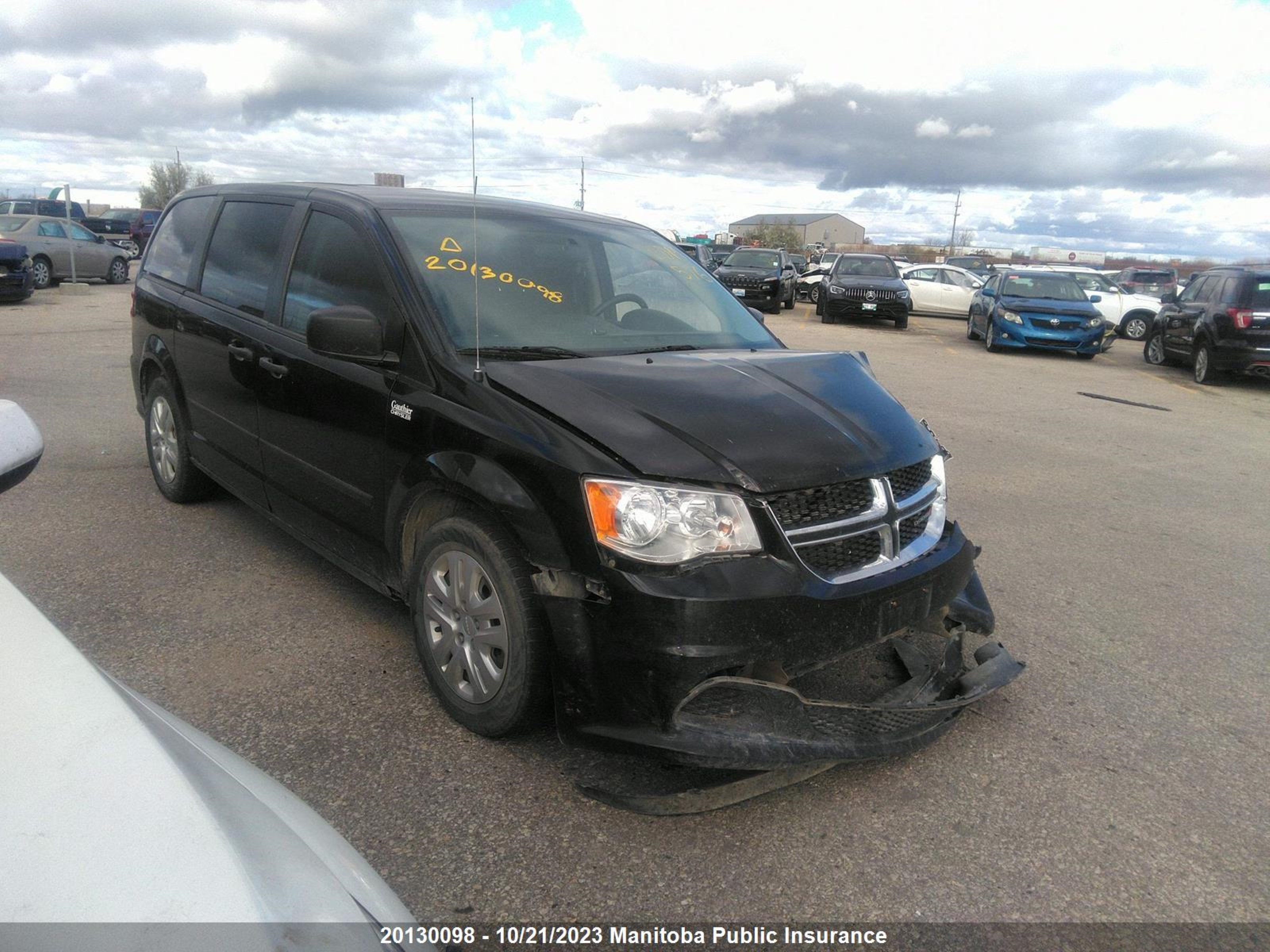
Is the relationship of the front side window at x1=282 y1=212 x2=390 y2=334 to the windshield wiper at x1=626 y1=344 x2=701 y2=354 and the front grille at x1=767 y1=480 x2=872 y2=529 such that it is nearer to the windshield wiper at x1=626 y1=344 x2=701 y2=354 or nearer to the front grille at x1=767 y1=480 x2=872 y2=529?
the windshield wiper at x1=626 y1=344 x2=701 y2=354

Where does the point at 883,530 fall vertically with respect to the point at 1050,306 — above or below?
above

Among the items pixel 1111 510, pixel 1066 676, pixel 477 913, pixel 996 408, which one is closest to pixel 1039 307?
pixel 996 408

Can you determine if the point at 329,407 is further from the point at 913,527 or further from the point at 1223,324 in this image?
the point at 1223,324

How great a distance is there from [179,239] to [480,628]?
357 centimetres

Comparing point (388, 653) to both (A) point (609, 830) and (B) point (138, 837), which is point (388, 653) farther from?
(B) point (138, 837)

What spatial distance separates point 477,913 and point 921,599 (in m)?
1.60

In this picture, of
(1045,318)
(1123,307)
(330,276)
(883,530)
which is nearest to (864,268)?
(1045,318)

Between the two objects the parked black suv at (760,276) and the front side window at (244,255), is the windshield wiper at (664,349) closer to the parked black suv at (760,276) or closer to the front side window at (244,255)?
the front side window at (244,255)

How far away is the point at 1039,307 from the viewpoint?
17.0 metres

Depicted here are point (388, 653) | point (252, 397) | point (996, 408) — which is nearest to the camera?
point (388, 653)

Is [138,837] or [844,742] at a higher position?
[138,837]

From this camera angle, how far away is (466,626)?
3014 mm

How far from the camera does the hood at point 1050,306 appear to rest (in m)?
16.9

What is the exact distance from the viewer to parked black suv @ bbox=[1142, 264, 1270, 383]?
13.3m
